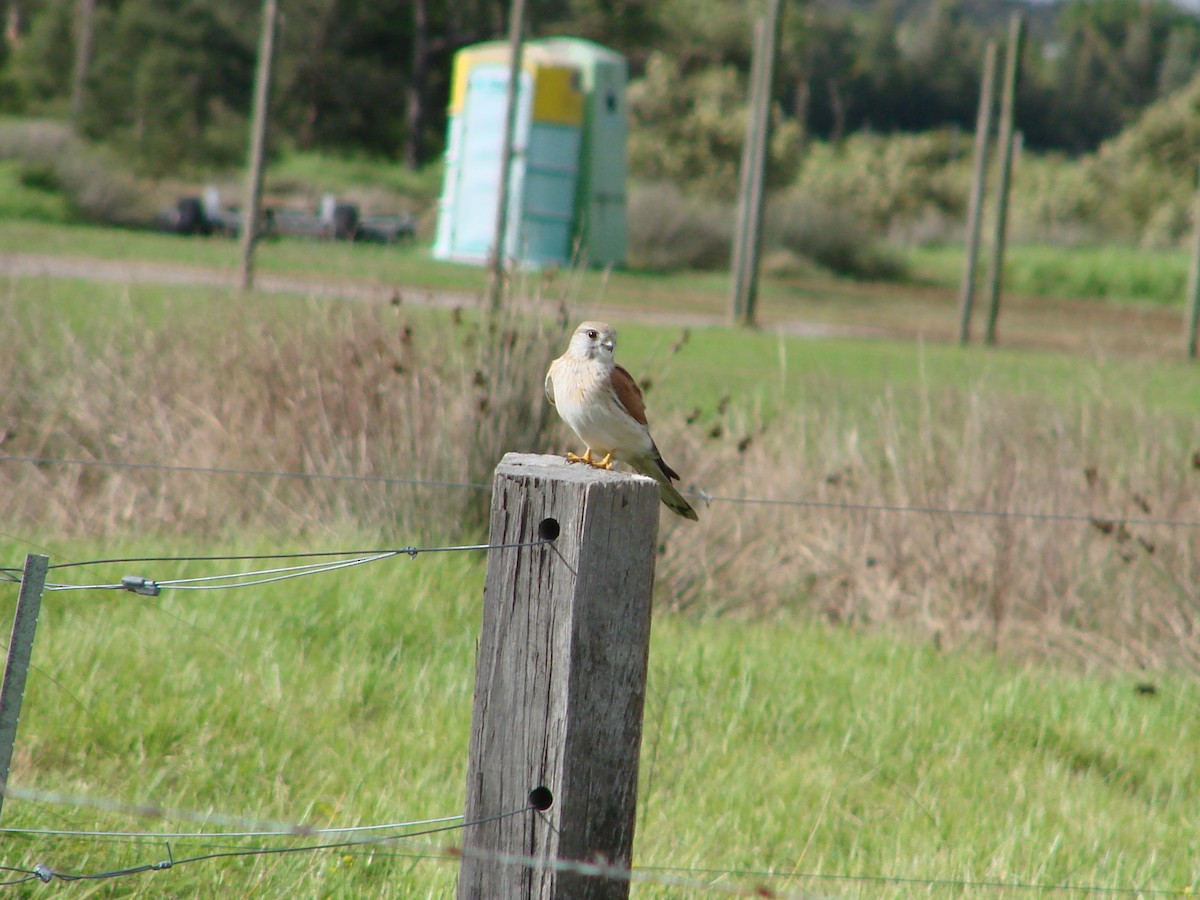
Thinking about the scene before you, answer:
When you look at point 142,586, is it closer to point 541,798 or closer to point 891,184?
point 541,798

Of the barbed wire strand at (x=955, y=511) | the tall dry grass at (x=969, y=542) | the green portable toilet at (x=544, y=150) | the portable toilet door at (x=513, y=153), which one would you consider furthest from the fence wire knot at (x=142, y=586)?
the portable toilet door at (x=513, y=153)

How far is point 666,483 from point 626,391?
302 millimetres

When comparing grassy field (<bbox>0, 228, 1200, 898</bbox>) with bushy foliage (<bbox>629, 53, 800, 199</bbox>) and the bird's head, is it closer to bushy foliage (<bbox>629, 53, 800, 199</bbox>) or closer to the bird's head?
the bird's head

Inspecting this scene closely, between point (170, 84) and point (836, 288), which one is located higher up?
point (170, 84)

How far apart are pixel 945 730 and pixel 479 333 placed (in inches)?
126

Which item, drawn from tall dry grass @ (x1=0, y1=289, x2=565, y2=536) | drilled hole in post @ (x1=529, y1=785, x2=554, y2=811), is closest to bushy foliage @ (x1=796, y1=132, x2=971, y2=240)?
tall dry grass @ (x1=0, y1=289, x2=565, y2=536)

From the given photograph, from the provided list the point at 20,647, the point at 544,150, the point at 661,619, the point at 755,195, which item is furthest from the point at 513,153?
the point at 20,647

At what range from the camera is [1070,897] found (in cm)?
403

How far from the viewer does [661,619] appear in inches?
268

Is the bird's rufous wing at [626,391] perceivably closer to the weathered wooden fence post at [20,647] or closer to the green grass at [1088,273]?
the weathered wooden fence post at [20,647]

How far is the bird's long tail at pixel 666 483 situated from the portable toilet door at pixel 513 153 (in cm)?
2592

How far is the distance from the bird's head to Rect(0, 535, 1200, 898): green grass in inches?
52.0

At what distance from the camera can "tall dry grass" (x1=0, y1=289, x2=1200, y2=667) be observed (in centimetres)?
704

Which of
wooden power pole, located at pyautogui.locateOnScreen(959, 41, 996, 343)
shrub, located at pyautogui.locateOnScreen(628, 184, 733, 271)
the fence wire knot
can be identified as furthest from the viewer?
shrub, located at pyautogui.locateOnScreen(628, 184, 733, 271)
